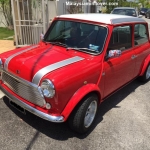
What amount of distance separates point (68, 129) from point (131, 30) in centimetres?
234

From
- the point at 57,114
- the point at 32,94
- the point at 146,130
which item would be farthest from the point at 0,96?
the point at 146,130

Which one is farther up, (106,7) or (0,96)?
(106,7)

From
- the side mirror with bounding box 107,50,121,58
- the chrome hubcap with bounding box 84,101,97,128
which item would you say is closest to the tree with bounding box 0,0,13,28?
the side mirror with bounding box 107,50,121,58

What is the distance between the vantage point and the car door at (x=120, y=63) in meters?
3.24

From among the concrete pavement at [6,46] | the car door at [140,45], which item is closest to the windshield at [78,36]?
the car door at [140,45]

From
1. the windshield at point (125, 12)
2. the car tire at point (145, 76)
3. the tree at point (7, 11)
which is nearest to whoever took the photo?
the car tire at point (145, 76)

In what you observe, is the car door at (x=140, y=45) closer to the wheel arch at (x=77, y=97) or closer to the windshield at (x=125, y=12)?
the wheel arch at (x=77, y=97)

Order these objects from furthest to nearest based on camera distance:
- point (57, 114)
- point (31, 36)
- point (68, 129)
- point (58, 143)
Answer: point (31, 36), point (68, 129), point (58, 143), point (57, 114)

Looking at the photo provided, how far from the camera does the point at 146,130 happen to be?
10.5 feet

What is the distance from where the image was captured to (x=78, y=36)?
132 inches

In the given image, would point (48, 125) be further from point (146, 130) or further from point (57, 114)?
point (146, 130)

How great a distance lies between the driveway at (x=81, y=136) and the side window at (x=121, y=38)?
4.07 ft

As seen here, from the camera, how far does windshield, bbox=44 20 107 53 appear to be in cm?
316

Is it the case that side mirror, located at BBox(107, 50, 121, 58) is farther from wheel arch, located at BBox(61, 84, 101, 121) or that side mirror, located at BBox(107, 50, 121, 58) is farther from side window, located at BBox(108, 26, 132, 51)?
wheel arch, located at BBox(61, 84, 101, 121)
